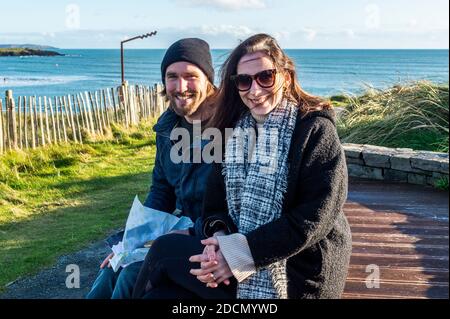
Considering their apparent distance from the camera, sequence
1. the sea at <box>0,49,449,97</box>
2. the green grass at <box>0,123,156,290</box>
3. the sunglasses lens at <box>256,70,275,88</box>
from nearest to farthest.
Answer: the sunglasses lens at <box>256,70,275,88</box>, the green grass at <box>0,123,156,290</box>, the sea at <box>0,49,449,97</box>

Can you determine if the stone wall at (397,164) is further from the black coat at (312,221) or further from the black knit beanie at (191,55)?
the black coat at (312,221)

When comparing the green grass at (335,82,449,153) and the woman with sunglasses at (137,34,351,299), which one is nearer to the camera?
the woman with sunglasses at (137,34,351,299)

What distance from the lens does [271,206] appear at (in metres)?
2.24

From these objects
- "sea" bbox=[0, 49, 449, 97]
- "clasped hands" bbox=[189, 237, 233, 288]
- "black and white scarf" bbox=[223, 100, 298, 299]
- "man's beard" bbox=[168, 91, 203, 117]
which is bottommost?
"sea" bbox=[0, 49, 449, 97]

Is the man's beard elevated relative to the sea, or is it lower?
elevated

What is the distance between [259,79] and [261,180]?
421 millimetres

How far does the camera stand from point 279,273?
2.21 m

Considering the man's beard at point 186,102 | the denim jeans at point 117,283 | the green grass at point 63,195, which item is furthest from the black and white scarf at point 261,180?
the green grass at point 63,195

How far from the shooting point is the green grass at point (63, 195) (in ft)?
17.2

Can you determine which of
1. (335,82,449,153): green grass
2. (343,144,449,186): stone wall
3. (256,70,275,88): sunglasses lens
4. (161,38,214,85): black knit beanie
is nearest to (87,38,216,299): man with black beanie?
(161,38,214,85): black knit beanie

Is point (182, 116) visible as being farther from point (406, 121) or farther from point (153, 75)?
point (153, 75)

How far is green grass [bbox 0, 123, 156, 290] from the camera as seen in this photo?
17.2 feet

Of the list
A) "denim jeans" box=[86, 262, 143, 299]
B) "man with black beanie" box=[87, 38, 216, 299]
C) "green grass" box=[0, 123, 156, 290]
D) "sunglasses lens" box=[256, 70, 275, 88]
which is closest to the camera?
"sunglasses lens" box=[256, 70, 275, 88]

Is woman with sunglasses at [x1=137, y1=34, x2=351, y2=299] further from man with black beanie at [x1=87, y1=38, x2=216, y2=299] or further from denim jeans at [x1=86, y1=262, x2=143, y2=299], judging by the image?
man with black beanie at [x1=87, y1=38, x2=216, y2=299]
